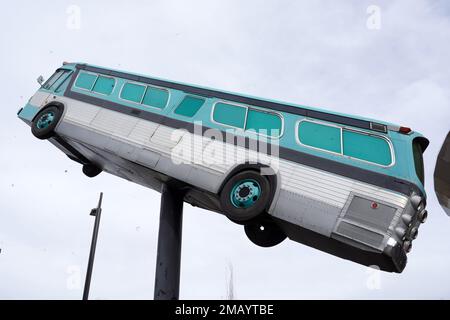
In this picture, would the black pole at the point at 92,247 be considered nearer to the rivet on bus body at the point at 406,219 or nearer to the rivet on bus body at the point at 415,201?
the rivet on bus body at the point at 406,219

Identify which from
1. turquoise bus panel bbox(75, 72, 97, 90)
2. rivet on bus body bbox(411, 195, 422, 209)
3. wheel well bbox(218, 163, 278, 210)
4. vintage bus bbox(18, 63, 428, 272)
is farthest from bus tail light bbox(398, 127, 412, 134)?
turquoise bus panel bbox(75, 72, 97, 90)

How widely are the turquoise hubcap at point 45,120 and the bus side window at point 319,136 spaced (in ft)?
19.9

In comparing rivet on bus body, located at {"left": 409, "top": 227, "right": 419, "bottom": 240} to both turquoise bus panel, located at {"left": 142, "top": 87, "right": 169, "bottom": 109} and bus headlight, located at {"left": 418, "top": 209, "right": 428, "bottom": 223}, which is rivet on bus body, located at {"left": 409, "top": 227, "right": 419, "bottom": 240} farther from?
turquoise bus panel, located at {"left": 142, "top": 87, "right": 169, "bottom": 109}

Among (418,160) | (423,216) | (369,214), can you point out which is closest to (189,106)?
(369,214)

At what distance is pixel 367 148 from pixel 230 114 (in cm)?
277

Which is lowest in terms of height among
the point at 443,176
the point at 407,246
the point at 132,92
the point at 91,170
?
the point at 407,246

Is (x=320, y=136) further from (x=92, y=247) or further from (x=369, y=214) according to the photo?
(x=92, y=247)

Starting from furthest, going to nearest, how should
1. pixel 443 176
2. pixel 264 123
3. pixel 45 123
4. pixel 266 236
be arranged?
pixel 443 176 → pixel 45 123 → pixel 266 236 → pixel 264 123

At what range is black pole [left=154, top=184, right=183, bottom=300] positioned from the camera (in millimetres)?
7277

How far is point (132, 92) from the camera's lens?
9109mm

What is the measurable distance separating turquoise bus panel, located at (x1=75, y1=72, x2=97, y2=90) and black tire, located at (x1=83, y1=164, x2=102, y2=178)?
2.21m

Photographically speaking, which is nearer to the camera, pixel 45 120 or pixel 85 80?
pixel 45 120

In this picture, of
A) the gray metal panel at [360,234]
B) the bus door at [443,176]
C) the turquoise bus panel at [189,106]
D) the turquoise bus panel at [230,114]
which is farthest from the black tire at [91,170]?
the bus door at [443,176]

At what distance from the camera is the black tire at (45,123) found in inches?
364
